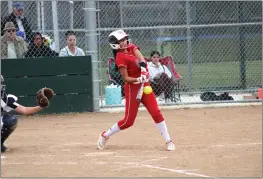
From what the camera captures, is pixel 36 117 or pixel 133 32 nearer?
pixel 36 117

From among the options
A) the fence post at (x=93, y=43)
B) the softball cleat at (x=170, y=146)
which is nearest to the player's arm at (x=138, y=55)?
the softball cleat at (x=170, y=146)

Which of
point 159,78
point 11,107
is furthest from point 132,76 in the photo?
point 159,78

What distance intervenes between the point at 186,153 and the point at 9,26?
242 inches

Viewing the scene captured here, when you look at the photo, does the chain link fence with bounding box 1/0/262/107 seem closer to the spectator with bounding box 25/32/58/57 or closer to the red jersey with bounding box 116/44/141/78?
the spectator with bounding box 25/32/58/57

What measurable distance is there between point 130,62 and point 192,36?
28.0ft

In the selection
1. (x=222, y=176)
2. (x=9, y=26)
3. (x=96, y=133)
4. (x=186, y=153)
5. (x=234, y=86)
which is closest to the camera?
(x=222, y=176)

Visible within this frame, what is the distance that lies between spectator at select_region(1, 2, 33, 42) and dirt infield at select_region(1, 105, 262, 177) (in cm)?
199

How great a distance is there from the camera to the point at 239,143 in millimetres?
9820

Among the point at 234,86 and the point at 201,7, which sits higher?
the point at 201,7

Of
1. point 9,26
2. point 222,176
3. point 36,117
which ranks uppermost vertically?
point 9,26

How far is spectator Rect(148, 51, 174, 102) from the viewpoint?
609 inches

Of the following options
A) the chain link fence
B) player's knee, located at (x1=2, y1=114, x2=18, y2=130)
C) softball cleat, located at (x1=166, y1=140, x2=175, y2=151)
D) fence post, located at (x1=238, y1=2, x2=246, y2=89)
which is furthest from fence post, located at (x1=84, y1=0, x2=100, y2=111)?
softball cleat, located at (x1=166, y1=140, x2=175, y2=151)

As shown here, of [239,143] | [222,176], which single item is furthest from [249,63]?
[222,176]

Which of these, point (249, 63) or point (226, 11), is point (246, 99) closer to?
point (249, 63)
